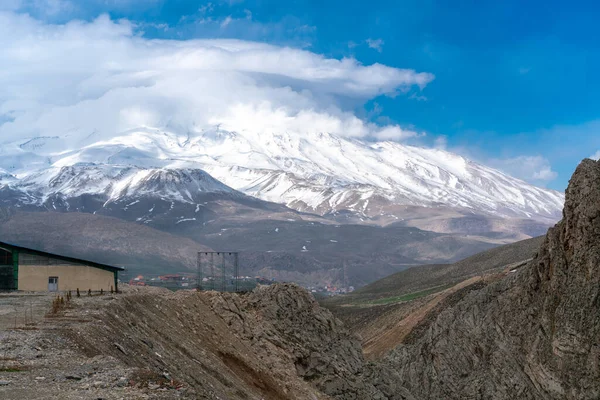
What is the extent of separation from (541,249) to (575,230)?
3.54m

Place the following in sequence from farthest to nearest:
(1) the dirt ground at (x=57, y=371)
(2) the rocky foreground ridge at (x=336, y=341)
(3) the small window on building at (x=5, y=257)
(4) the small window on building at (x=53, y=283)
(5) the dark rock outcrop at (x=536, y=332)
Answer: (4) the small window on building at (x=53, y=283) < (3) the small window on building at (x=5, y=257) < (5) the dark rock outcrop at (x=536, y=332) < (2) the rocky foreground ridge at (x=336, y=341) < (1) the dirt ground at (x=57, y=371)

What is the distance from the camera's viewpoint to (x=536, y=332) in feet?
130

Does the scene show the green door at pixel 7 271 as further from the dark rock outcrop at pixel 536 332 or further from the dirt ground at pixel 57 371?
the dark rock outcrop at pixel 536 332

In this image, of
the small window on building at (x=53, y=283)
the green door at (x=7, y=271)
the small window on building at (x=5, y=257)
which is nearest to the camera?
the small window on building at (x=5, y=257)

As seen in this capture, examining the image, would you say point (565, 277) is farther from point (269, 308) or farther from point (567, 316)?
point (269, 308)

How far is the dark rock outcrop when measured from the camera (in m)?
35.8

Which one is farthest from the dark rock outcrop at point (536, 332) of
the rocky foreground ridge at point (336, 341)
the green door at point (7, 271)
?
the green door at point (7, 271)

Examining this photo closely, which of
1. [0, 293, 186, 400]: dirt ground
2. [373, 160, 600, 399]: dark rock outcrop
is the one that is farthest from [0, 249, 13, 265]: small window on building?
[373, 160, 600, 399]: dark rock outcrop

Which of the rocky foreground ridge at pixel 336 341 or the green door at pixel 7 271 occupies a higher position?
the green door at pixel 7 271

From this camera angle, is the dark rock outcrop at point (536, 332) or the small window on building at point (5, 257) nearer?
the dark rock outcrop at point (536, 332)

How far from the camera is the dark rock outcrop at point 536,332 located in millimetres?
35750

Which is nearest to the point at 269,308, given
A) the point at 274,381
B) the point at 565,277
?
the point at 274,381

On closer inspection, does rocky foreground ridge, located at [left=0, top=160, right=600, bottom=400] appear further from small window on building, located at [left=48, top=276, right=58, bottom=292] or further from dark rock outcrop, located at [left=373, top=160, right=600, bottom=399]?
small window on building, located at [left=48, top=276, right=58, bottom=292]

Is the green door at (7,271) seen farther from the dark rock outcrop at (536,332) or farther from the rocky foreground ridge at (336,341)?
the dark rock outcrop at (536,332)
